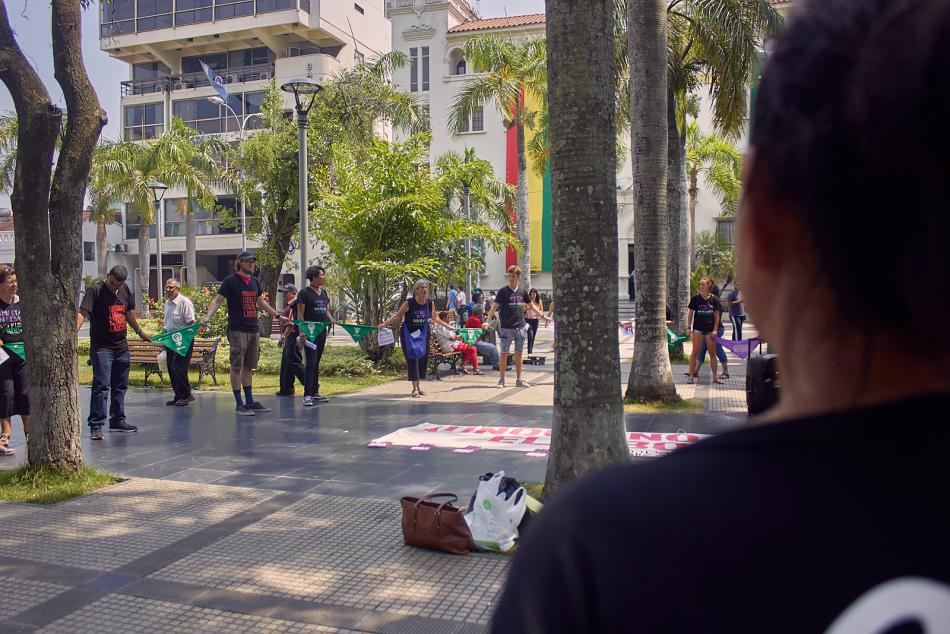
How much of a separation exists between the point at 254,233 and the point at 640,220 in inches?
592

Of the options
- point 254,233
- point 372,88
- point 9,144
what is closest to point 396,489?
point 254,233

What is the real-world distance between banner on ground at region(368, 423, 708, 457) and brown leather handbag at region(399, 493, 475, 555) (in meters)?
2.78

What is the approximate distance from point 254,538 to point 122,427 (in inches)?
189

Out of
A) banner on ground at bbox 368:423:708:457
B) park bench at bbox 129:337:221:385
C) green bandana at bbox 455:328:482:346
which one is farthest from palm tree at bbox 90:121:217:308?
banner on ground at bbox 368:423:708:457

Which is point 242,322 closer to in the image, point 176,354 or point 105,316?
point 176,354

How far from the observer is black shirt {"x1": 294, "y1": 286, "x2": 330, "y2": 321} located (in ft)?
38.9

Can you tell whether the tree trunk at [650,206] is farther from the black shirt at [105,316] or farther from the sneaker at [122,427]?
the black shirt at [105,316]

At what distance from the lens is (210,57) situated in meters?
45.6

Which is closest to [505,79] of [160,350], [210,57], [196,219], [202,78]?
[160,350]

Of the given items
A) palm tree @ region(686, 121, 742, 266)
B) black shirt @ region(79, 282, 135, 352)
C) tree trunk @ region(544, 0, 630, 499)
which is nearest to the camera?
tree trunk @ region(544, 0, 630, 499)

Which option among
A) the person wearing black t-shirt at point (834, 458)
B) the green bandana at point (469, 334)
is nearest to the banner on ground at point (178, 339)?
the green bandana at point (469, 334)

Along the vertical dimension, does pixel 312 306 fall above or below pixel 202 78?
below

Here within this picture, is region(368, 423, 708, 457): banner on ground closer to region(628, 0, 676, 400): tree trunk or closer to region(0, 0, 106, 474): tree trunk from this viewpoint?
region(628, 0, 676, 400): tree trunk

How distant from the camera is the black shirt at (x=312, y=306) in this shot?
11.9m
